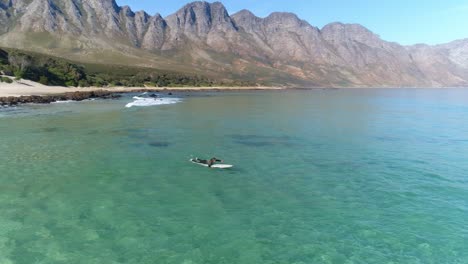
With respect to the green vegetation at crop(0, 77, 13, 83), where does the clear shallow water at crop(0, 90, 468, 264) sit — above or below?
below

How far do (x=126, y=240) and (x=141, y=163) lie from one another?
17.3 metres

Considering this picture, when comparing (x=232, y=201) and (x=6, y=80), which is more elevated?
(x=6, y=80)

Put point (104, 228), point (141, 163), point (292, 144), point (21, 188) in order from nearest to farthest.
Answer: point (104, 228), point (21, 188), point (141, 163), point (292, 144)

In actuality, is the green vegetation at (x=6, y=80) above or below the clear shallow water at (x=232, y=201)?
above

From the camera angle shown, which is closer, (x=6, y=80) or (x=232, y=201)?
(x=232, y=201)

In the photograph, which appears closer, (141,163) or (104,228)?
(104,228)

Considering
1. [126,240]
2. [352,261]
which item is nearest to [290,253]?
[352,261]

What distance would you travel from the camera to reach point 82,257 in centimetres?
1773

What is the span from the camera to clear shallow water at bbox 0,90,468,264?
18688mm

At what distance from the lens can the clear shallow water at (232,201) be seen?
18688mm

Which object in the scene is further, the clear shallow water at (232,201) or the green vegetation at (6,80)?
the green vegetation at (6,80)

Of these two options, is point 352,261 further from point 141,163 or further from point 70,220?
point 141,163

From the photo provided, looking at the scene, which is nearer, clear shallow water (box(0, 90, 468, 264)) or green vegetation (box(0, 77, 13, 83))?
clear shallow water (box(0, 90, 468, 264))

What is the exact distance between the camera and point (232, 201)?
2578 cm
